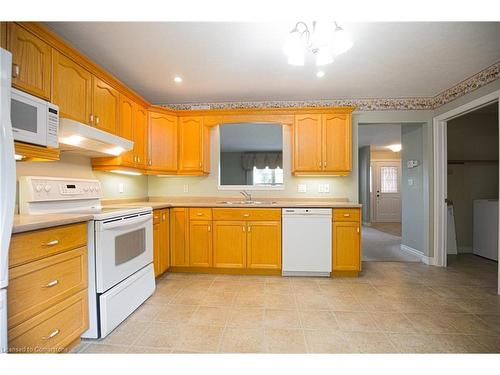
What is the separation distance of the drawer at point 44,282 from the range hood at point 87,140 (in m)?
0.85

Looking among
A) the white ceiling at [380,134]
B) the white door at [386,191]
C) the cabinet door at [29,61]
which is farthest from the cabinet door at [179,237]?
the white door at [386,191]

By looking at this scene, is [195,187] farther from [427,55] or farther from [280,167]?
[427,55]

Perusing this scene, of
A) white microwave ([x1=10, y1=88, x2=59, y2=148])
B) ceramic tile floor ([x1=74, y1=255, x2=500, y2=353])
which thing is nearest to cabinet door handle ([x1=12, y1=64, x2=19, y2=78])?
white microwave ([x1=10, y1=88, x2=59, y2=148])

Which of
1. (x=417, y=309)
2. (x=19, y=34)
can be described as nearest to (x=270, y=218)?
(x=417, y=309)

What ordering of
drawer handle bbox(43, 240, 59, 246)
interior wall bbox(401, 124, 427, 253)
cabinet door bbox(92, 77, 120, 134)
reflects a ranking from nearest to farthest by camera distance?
drawer handle bbox(43, 240, 59, 246) → cabinet door bbox(92, 77, 120, 134) → interior wall bbox(401, 124, 427, 253)

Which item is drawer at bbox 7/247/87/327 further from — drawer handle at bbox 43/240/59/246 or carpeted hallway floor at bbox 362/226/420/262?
carpeted hallway floor at bbox 362/226/420/262

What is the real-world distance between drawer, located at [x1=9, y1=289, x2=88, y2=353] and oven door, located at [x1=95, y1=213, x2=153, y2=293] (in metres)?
0.17

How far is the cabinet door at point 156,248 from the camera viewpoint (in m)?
2.59

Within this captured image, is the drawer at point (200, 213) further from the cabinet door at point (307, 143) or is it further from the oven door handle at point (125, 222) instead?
the cabinet door at point (307, 143)

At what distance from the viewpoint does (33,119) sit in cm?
146

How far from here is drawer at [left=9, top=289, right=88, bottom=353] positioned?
1159 millimetres

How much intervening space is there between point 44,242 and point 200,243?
1.76 metres

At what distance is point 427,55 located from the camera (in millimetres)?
2240

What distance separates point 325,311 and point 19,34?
2.92m
